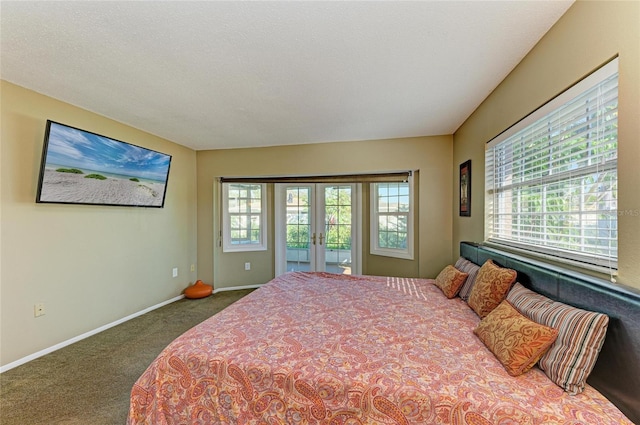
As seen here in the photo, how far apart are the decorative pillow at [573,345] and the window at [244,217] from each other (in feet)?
13.0

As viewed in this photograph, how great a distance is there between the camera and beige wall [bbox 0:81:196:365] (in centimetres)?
218

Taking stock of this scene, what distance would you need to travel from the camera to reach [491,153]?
242 cm

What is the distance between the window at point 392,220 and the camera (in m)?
3.85

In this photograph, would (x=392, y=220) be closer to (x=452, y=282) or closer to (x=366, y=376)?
(x=452, y=282)

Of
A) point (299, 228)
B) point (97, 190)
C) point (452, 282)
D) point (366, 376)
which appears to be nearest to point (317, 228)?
point (299, 228)

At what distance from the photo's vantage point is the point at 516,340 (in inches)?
49.7

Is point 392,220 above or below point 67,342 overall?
above

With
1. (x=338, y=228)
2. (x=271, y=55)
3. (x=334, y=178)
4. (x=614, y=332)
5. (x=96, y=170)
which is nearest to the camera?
(x=614, y=332)

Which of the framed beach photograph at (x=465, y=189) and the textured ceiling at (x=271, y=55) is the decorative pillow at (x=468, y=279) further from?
the textured ceiling at (x=271, y=55)

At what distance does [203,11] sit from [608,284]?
92.7 inches

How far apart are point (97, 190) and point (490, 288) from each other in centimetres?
374

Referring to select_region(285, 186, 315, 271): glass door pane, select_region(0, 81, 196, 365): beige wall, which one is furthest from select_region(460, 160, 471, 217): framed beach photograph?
select_region(0, 81, 196, 365): beige wall

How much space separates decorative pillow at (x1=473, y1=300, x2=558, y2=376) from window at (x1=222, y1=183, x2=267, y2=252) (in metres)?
3.72

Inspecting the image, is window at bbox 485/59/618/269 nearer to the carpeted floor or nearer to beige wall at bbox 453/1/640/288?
beige wall at bbox 453/1/640/288
